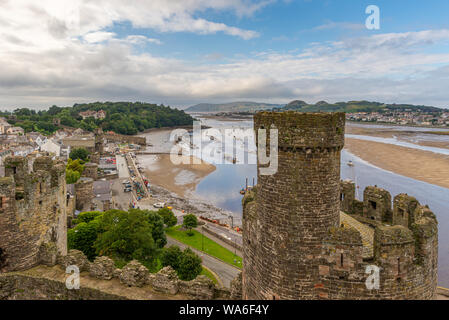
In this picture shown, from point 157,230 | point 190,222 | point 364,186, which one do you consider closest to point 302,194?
point 157,230

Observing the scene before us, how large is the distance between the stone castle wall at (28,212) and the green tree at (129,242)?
9.22 metres

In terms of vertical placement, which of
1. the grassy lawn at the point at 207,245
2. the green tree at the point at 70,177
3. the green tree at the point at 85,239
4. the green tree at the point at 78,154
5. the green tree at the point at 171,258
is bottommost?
the grassy lawn at the point at 207,245

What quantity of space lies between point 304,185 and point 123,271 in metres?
7.35

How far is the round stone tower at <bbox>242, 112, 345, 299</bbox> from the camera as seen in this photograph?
257 inches

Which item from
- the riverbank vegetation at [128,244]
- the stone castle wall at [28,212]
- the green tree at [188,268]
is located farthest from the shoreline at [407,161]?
the stone castle wall at [28,212]

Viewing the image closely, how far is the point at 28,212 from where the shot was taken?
998 centimetres

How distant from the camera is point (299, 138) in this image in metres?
6.51

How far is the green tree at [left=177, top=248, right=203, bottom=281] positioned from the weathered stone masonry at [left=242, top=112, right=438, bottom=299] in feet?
50.5

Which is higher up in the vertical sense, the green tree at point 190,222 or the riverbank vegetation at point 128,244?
the riverbank vegetation at point 128,244

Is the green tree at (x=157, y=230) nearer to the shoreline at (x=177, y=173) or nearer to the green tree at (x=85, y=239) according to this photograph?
the green tree at (x=85, y=239)

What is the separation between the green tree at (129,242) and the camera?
2047 centimetres

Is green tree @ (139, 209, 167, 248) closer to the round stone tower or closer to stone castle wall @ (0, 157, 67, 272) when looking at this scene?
stone castle wall @ (0, 157, 67, 272)

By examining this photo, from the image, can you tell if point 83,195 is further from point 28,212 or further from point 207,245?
point 28,212

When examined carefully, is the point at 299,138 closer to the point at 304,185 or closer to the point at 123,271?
the point at 304,185
